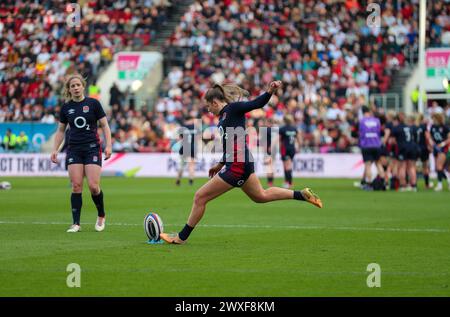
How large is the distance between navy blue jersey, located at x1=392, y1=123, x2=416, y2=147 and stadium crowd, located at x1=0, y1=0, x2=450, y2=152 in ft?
26.3

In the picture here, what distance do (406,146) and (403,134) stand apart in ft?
1.21

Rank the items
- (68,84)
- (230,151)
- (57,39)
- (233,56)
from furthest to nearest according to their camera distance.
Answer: (57,39), (233,56), (68,84), (230,151)

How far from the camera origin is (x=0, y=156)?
131 ft

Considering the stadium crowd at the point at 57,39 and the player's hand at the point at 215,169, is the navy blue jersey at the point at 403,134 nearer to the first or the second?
the player's hand at the point at 215,169

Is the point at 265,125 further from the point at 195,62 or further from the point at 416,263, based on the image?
the point at 416,263

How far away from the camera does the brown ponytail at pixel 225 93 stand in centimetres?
1341

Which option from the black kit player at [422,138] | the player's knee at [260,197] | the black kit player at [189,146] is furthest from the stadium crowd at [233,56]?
the player's knee at [260,197]

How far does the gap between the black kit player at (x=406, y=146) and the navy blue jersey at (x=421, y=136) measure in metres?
0.38

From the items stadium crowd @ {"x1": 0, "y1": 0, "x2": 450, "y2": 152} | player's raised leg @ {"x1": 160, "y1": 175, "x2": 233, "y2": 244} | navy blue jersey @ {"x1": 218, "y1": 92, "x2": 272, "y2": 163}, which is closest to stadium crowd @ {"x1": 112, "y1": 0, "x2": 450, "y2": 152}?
stadium crowd @ {"x1": 0, "y1": 0, "x2": 450, "y2": 152}

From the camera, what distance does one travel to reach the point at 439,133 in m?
30.9

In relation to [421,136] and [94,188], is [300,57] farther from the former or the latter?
[94,188]

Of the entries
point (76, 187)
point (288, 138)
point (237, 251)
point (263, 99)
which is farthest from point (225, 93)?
point (288, 138)

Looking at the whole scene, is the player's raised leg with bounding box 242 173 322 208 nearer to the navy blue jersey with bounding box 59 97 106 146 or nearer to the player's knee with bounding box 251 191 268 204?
the player's knee with bounding box 251 191 268 204
